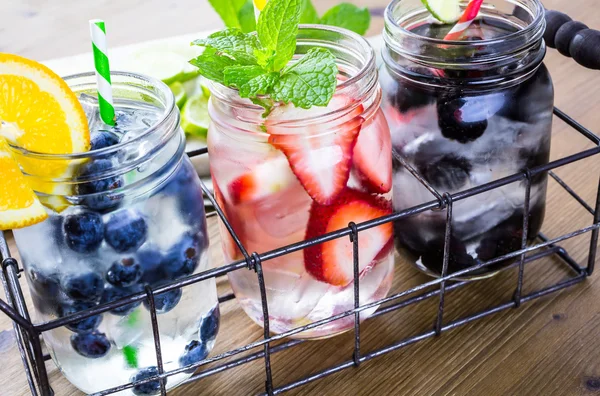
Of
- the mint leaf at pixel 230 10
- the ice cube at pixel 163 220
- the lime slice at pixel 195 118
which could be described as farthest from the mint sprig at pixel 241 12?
the ice cube at pixel 163 220

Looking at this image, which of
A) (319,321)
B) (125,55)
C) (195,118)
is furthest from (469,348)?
(125,55)

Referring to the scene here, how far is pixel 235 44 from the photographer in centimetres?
46

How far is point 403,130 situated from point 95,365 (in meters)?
0.25

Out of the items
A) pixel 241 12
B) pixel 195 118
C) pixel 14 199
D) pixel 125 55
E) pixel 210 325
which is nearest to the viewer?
pixel 14 199

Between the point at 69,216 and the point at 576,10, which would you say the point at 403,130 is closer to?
the point at 69,216

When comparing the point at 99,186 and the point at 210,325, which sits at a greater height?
the point at 99,186

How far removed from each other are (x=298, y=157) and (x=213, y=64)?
2.9 inches

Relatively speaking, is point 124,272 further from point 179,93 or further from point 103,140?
point 179,93

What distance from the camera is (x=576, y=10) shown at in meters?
0.91

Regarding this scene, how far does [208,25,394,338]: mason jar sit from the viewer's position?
1.48 ft

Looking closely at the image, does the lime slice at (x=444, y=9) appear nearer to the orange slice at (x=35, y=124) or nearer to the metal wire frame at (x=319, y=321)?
the metal wire frame at (x=319, y=321)

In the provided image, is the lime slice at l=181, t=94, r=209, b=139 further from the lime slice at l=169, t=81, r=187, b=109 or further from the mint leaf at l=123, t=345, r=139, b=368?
the mint leaf at l=123, t=345, r=139, b=368

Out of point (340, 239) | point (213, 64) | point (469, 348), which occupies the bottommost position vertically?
point (469, 348)

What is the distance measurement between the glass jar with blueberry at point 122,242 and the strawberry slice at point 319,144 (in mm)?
63
